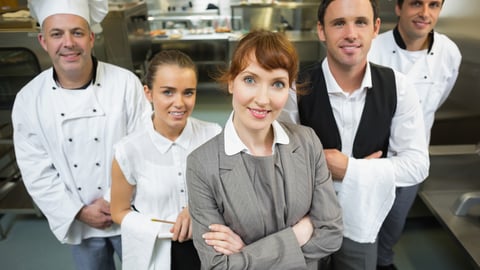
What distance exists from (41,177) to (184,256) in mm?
616

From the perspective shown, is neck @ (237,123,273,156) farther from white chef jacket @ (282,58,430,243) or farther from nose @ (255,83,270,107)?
white chef jacket @ (282,58,430,243)

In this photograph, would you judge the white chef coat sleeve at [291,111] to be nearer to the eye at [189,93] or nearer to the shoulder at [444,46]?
the eye at [189,93]

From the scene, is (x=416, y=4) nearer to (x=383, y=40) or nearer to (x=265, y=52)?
(x=383, y=40)

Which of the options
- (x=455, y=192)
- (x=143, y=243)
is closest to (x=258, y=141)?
(x=143, y=243)

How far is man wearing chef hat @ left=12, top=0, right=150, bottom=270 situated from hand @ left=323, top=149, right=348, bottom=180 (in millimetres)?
718

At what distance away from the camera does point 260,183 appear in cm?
85

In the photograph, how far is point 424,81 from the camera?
1592 millimetres

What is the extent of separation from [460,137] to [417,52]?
1.16 metres

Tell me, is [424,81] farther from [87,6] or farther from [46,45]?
[46,45]

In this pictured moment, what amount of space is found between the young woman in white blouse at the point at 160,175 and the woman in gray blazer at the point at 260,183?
0.20 metres

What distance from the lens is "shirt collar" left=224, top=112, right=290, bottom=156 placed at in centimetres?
85

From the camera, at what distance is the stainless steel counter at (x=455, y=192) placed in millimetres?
1516

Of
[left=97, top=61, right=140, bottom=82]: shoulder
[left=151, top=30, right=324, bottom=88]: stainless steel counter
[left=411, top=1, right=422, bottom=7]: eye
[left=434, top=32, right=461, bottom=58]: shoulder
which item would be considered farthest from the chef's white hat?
[left=151, top=30, right=324, bottom=88]: stainless steel counter

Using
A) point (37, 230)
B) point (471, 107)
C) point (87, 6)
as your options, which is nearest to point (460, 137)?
point (471, 107)
